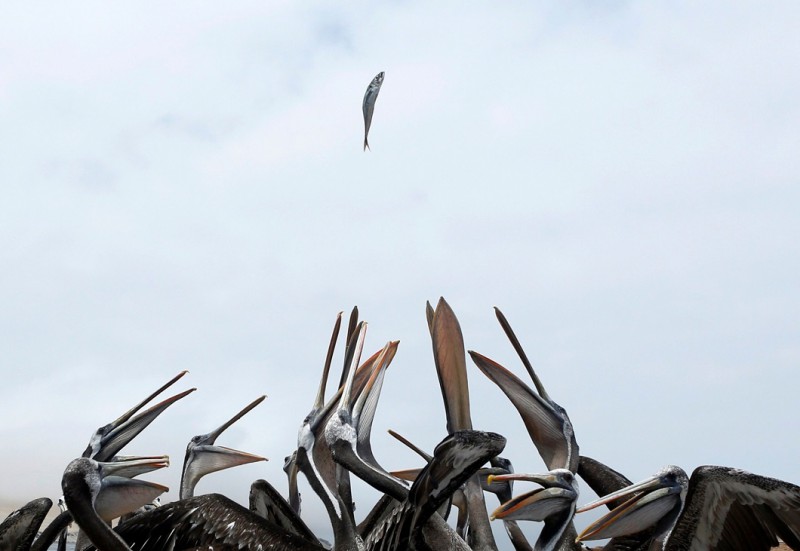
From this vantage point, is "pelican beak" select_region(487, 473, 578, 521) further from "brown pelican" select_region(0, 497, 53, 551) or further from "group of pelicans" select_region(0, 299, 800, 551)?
"brown pelican" select_region(0, 497, 53, 551)

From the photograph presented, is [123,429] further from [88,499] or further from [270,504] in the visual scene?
[88,499]

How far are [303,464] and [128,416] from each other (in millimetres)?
2483

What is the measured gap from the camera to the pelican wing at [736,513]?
6.38m

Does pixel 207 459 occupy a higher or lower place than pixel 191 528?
higher

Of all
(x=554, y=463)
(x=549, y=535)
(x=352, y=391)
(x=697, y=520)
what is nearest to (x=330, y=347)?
(x=352, y=391)

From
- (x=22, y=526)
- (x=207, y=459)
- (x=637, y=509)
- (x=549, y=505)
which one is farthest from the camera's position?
(x=207, y=459)

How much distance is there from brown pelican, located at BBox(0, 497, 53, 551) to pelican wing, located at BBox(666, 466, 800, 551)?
206 inches

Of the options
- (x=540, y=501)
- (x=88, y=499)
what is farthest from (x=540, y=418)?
(x=88, y=499)

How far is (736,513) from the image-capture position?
6.52 metres

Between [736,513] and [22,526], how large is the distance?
5.74 metres

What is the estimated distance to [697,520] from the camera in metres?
6.62

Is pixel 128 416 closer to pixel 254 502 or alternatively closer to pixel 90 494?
pixel 254 502

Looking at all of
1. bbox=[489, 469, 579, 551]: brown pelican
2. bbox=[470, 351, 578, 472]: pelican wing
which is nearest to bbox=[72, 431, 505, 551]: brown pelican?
bbox=[489, 469, 579, 551]: brown pelican

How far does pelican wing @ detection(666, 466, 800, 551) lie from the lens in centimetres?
638
